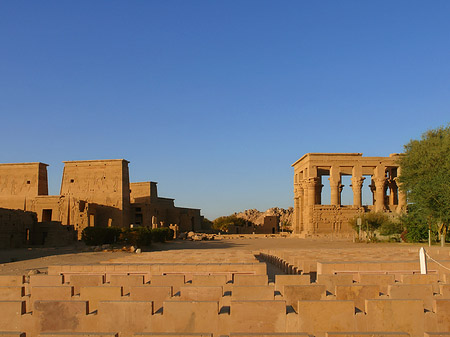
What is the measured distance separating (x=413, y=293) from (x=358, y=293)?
718mm

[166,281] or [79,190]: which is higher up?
[79,190]

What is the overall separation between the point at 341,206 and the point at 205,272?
3690 centimetres

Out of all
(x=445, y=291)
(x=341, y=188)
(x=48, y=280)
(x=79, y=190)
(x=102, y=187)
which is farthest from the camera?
(x=341, y=188)

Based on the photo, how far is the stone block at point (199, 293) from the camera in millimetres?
5992

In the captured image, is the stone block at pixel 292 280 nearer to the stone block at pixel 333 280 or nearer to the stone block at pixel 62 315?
the stone block at pixel 333 280

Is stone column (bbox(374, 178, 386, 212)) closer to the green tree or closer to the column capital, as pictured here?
the column capital

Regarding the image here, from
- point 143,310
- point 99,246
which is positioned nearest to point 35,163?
point 99,246

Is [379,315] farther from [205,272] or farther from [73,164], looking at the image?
[73,164]

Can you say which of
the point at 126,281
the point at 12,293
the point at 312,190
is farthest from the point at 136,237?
the point at 12,293

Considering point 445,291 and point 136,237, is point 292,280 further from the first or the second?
point 136,237

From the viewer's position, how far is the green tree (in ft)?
88.2

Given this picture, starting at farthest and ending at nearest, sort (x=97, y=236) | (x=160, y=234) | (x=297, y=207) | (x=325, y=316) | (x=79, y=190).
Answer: (x=297, y=207) → (x=79, y=190) → (x=160, y=234) → (x=97, y=236) → (x=325, y=316)

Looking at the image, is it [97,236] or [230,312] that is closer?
[230,312]

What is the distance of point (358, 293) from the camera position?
6203 millimetres
